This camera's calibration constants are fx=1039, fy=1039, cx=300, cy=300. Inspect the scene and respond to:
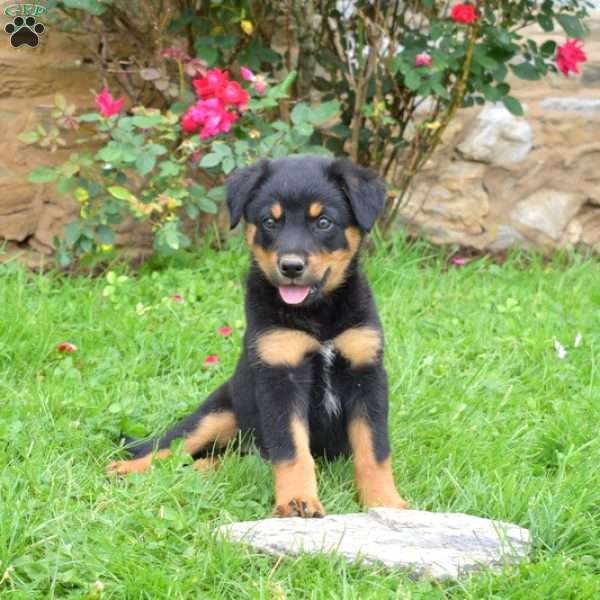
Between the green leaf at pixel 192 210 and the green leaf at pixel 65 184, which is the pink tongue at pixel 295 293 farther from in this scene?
the green leaf at pixel 65 184

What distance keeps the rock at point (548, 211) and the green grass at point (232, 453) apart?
0.34 metres

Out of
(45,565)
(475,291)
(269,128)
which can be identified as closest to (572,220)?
(475,291)

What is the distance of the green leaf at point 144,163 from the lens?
483 centimetres

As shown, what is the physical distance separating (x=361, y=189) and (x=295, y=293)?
15.4 inches

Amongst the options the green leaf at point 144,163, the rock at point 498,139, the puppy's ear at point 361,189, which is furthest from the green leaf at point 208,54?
the puppy's ear at point 361,189

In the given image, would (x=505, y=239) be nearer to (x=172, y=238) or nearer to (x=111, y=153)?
(x=172, y=238)

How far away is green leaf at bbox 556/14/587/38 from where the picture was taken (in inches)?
214

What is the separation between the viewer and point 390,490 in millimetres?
3152

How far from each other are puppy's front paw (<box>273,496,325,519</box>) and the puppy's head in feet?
2.01

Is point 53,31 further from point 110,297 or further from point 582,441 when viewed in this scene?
point 582,441

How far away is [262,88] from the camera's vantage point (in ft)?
16.4

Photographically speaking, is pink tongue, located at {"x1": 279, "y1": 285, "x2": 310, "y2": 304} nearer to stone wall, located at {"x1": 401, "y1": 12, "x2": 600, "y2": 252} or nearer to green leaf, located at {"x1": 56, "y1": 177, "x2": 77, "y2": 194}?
green leaf, located at {"x1": 56, "y1": 177, "x2": 77, "y2": 194}

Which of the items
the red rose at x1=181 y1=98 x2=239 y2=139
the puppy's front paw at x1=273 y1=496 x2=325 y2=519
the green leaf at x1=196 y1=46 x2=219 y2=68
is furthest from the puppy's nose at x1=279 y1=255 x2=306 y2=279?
the green leaf at x1=196 y1=46 x2=219 y2=68

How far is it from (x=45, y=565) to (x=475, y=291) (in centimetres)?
318
